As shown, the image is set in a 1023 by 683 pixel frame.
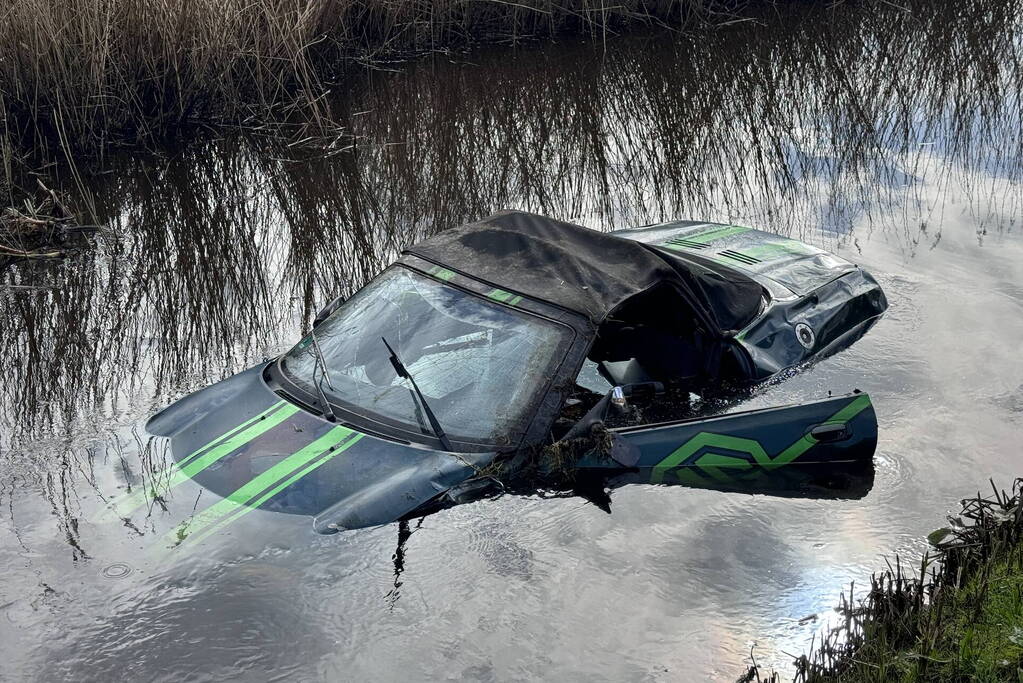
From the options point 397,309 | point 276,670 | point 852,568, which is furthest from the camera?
point 397,309

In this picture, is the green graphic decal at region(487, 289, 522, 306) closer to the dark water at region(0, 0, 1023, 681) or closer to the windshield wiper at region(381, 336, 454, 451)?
the windshield wiper at region(381, 336, 454, 451)

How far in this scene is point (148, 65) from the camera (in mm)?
11477

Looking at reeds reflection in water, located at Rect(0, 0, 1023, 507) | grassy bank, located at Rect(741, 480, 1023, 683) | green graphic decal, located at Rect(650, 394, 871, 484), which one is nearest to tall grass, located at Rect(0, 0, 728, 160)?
reeds reflection in water, located at Rect(0, 0, 1023, 507)

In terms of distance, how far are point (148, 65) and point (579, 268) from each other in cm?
761

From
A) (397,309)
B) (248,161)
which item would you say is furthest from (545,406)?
(248,161)

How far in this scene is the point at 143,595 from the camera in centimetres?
456

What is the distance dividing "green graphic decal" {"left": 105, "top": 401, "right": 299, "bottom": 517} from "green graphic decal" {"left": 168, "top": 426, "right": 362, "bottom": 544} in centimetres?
28

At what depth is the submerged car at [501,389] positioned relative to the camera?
16.2ft

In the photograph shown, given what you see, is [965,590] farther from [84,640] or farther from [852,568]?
[84,640]

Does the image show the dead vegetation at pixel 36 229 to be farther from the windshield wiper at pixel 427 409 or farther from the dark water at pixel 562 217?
the windshield wiper at pixel 427 409

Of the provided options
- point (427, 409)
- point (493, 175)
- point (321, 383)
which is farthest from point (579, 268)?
point (493, 175)

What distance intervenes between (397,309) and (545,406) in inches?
38.6

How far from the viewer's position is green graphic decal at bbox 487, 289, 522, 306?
5.42 m

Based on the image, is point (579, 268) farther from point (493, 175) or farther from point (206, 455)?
point (493, 175)
